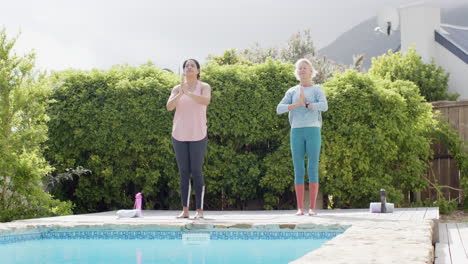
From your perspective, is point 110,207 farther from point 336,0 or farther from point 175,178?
point 336,0

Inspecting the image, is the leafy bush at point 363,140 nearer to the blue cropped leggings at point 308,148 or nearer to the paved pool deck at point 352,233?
the blue cropped leggings at point 308,148

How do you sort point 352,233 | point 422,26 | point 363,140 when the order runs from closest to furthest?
1. point 352,233
2. point 363,140
3. point 422,26

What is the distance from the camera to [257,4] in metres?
39.2

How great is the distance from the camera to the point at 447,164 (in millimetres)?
8227

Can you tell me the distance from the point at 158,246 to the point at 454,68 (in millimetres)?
10819

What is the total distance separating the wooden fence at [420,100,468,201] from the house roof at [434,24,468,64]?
538 cm

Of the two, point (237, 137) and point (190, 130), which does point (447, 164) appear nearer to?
point (237, 137)

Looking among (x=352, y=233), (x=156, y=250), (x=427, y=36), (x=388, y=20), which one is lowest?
(x=156, y=250)

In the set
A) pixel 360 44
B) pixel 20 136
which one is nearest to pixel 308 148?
pixel 20 136

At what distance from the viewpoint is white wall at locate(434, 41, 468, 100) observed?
43.3 ft

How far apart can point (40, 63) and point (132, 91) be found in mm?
1345

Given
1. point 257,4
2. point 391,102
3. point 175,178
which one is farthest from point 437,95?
point 257,4

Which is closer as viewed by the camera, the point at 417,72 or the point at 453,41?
the point at 417,72

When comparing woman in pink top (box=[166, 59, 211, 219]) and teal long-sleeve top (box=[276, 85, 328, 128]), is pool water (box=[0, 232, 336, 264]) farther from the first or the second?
teal long-sleeve top (box=[276, 85, 328, 128])
